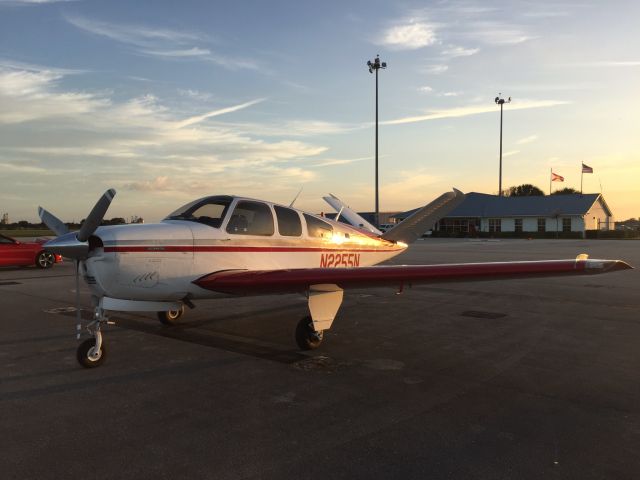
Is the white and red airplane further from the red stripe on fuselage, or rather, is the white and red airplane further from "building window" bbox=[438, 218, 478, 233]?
"building window" bbox=[438, 218, 478, 233]

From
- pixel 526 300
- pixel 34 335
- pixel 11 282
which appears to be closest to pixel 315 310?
pixel 34 335

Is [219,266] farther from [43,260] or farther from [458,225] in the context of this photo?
[458,225]

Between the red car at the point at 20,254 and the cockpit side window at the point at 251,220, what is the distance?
1521 cm

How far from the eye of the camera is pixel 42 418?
4340 millimetres

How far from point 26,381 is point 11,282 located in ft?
38.8

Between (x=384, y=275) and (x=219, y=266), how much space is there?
2446 millimetres

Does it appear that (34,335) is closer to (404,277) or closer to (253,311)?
(253,311)

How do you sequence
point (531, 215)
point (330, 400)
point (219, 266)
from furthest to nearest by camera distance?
point (531, 215) → point (219, 266) → point (330, 400)

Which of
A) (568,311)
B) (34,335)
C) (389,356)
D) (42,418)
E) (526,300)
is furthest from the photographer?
(526,300)

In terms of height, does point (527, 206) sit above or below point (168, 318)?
above

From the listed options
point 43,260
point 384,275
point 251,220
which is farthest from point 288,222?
point 43,260

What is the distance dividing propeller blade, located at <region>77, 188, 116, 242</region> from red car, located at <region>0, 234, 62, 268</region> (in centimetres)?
Answer: 1547

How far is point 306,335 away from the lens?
6773 mm

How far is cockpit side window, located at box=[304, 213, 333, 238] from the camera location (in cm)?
833
